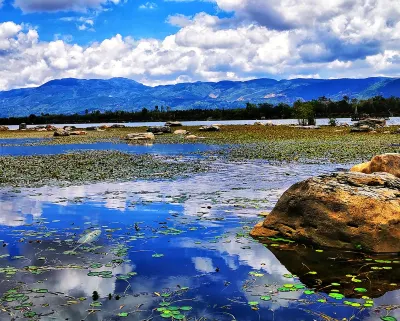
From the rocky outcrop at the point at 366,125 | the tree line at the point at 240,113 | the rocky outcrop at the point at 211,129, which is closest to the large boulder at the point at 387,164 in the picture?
the rocky outcrop at the point at 366,125

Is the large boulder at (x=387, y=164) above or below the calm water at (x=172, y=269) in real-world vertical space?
above

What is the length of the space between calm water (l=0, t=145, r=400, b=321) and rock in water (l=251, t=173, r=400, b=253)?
494mm

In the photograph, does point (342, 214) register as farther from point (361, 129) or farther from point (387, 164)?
point (361, 129)

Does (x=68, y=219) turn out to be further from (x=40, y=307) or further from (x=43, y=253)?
(x=40, y=307)

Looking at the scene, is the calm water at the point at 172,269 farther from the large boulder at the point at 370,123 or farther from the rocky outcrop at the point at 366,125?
the large boulder at the point at 370,123

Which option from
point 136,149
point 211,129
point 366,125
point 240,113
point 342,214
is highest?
point 240,113

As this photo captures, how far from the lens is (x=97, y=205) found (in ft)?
53.7

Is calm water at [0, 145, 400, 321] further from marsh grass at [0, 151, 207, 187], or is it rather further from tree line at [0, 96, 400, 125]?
tree line at [0, 96, 400, 125]

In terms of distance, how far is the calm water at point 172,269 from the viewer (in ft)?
24.3

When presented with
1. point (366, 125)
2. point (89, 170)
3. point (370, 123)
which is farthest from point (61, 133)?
point (89, 170)

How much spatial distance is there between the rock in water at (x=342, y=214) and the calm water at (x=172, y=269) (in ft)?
1.62

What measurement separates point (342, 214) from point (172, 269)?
423 cm

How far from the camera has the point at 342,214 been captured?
10.7m

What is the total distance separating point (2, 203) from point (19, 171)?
11014mm
